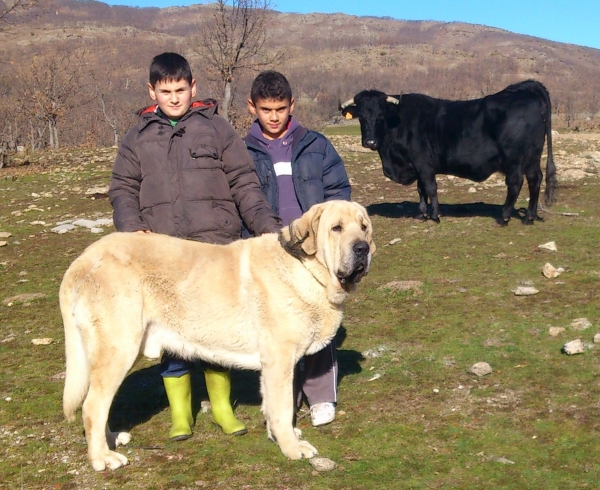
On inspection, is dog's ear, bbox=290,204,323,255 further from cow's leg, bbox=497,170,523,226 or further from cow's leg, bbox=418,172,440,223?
cow's leg, bbox=418,172,440,223

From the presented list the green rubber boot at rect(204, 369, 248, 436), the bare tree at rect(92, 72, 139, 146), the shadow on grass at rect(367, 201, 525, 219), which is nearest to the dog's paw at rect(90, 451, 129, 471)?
the green rubber boot at rect(204, 369, 248, 436)

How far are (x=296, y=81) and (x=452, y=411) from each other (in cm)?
11303

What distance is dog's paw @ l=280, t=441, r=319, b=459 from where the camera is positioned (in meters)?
4.09

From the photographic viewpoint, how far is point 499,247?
371 inches

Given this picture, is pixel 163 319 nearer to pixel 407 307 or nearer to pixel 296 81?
pixel 407 307

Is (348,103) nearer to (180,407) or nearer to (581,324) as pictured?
(581,324)

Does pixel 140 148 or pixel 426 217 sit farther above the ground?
pixel 140 148

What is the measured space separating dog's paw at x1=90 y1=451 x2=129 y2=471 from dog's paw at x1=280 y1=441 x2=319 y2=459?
99 cm

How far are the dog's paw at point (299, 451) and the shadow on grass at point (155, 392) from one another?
0.98m

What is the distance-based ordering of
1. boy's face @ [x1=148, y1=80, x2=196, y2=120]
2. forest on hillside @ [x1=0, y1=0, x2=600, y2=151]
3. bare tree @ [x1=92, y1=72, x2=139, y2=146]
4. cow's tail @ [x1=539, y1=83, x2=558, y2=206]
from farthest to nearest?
forest on hillside @ [x1=0, y1=0, x2=600, y2=151]
bare tree @ [x1=92, y1=72, x2=139, y2=146]
cow's tail @ [x1=539, y1=83, x2=558, y2=206]
boy's face @ [x1=148, y1=80, x2=196, y2=120]

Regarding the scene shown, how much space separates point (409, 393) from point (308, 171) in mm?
1828

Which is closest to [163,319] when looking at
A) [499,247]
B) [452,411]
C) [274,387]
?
[274,387]

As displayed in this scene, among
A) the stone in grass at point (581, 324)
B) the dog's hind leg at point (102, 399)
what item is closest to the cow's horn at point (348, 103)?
the stone in grass at point (581, 324)

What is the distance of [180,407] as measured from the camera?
15.0ft
